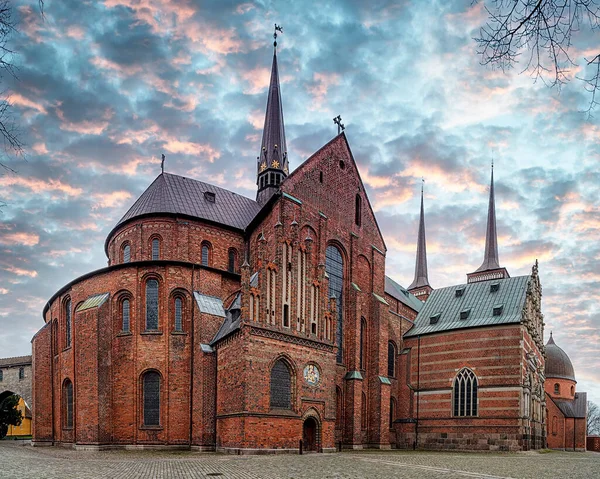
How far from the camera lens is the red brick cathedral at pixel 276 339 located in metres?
29.2

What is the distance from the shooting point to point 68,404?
34562 millimetres

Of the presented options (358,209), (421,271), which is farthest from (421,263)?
(358,209)

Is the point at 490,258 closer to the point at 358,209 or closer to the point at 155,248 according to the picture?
the point at 358,209

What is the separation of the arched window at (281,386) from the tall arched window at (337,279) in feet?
26.9

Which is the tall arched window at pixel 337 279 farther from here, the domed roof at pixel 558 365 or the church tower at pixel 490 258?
the domed roof at pixel 558 365

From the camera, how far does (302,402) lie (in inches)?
1145

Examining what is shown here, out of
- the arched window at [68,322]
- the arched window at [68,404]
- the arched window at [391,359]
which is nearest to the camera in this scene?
→ the arched window at [68,404]

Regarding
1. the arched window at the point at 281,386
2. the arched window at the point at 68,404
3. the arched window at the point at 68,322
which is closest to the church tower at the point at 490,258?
the arched window at the point at 281,386

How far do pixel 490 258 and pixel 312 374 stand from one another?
4281cm

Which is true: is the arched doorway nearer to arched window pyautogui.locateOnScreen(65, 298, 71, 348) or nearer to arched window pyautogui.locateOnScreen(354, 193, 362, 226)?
arched window pyautogui.locateOnScreen(354, 193, 362, 226)

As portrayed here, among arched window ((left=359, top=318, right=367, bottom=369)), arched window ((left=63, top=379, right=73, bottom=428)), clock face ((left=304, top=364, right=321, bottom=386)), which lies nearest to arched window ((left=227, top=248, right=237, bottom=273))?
arched window ((left=359, top=318, right=367, bottom=369))

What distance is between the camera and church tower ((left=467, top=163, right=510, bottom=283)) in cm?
6406

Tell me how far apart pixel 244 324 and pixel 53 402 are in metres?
19.2

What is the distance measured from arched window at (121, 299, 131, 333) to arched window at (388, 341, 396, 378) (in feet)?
71.5
